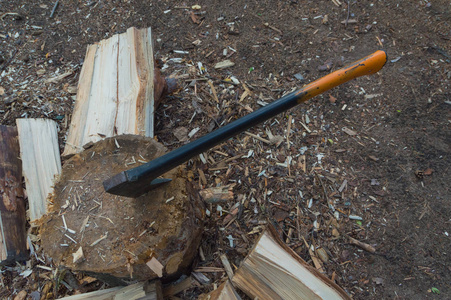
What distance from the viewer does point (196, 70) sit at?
3.58 meters

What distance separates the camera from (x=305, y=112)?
3.31 metres

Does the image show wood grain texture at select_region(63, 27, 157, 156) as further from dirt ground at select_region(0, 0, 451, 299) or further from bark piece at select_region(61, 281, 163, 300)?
bark piece at select_region(61, 281, 163, 300)

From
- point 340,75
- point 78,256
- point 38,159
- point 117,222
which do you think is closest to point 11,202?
point 38,159

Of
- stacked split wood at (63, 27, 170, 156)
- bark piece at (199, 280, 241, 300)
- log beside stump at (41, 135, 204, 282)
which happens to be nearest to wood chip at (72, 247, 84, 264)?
log beside stump at (41, 135, 204, 282)

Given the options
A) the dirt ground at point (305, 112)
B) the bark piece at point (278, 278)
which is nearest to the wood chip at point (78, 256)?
the dirt ground at point (305, 112)

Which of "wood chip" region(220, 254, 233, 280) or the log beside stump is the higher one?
the log beside stump

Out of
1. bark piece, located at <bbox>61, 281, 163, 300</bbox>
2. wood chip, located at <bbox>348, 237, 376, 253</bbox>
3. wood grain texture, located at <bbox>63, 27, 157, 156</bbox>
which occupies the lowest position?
wood chip, located at <bbox>348, 237, 376, 253</bbox>

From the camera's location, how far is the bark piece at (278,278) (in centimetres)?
204

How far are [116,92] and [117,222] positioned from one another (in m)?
1.58

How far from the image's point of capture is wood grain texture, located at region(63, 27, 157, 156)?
2.88m

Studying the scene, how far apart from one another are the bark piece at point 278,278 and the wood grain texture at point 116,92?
1.56 metres

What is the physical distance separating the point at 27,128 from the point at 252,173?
242 cm

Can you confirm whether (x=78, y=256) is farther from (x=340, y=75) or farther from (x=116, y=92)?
(x=340, y=75)

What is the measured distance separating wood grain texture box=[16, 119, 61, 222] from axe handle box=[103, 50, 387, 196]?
1447mm
